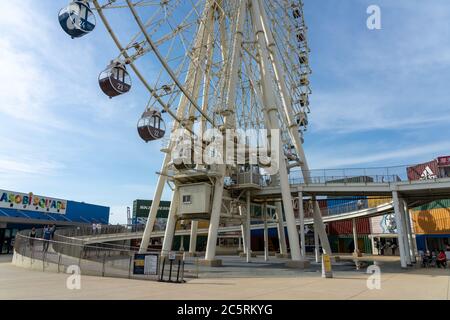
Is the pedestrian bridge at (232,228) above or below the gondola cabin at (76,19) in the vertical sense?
below

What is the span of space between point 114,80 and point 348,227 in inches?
2029

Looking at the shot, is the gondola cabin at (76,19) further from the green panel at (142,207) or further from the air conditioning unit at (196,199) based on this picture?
the green panel at (142,207)

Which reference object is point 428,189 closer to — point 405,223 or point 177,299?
point 405,223

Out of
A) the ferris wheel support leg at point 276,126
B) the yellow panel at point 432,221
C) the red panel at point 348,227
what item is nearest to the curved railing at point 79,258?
the ferris wheel support leg at point 276,126

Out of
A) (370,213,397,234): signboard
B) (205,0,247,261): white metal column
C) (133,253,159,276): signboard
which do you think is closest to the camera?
(133,253,159,276): signboard

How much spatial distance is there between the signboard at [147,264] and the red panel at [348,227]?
4876cm

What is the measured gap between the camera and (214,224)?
88.6 feet

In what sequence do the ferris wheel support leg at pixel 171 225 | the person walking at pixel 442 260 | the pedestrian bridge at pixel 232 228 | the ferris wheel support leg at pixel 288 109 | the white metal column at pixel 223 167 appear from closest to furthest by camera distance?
1. the person walking at pixel 442 260
2. the white metal column at pixel 223 167
3. the ferris wheel support leg at pixel 171 225
4. the ferris wheel support leg at pixel 288 109
5. the pedestrian bridge at pixel 232 228

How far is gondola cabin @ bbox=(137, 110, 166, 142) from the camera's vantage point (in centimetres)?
2184

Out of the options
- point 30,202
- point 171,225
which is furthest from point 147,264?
point 30,202

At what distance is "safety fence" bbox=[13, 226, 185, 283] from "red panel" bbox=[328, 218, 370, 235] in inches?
1834

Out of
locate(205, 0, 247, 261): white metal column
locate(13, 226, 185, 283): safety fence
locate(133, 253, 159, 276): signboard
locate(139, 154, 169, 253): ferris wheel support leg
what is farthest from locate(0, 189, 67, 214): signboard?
locate(133, 253, 159, 276): signboard

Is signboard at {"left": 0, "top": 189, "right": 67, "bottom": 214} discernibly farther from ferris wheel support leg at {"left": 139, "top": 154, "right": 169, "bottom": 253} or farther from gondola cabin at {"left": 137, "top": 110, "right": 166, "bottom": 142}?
gondola cabin at {"left": 137, "top": 110, "right": 166, "bottom": 142}

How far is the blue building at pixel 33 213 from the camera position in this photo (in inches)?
1694
